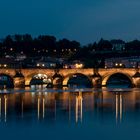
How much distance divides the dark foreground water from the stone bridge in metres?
16.9

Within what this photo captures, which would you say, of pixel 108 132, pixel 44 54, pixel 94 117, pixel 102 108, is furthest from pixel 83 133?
pixel 44 54

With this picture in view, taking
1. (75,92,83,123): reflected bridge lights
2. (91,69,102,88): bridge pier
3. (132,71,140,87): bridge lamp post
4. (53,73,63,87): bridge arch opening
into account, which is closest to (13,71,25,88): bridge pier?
(53,73,63,87): bridge arch opening

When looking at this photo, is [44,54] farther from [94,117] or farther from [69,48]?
[94,117]

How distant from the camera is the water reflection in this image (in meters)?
31.8

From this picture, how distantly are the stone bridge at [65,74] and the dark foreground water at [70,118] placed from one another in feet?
55.4

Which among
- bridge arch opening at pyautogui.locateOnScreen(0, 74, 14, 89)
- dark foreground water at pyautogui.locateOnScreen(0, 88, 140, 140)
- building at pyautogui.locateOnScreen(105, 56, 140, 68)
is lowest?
dark foreground water at pyautogui.locateOnScreen(0, 88, 140, 140)

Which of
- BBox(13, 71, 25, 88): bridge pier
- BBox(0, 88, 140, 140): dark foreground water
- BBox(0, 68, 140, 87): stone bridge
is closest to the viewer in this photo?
BBox(0, 88, 140, 140): dark foreground water

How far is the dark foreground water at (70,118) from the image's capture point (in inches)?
1047

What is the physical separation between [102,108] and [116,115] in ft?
12.5

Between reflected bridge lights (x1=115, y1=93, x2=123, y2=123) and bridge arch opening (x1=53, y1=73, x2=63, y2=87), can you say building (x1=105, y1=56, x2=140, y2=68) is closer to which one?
bridge arch opening (x1=53, y1=73, x2=63, y2=87)

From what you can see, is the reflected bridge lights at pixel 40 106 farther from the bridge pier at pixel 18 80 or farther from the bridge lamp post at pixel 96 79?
the bridge lamp post at pixel 96 79

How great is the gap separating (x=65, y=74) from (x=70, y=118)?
104ft

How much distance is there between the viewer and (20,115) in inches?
1287

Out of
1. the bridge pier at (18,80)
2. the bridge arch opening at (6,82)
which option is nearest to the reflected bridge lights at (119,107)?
the bridge pier at (18,80)
